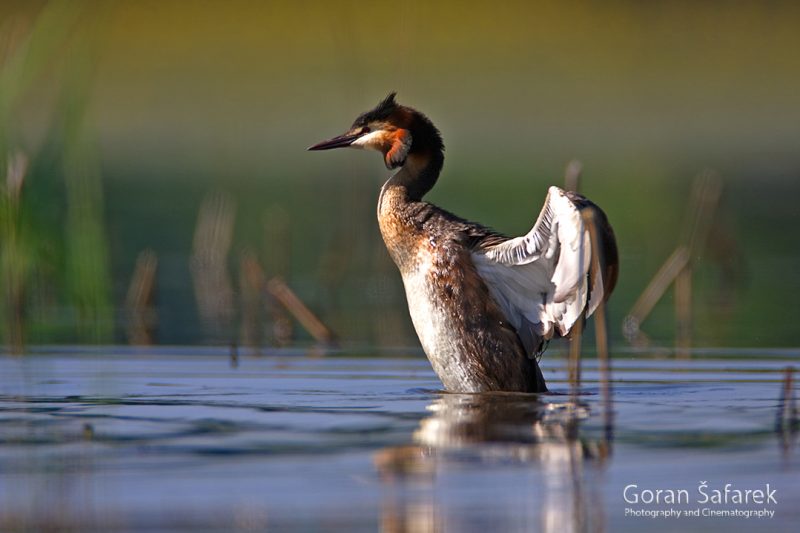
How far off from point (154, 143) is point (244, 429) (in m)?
39.2

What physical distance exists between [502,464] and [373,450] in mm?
617

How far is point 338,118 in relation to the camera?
127ft

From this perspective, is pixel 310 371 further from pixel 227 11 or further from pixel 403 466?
pixel 227 11

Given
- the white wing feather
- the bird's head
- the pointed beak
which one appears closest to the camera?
the white wing feather

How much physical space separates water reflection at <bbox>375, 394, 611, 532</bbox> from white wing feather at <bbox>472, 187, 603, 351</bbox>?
0.60 metres

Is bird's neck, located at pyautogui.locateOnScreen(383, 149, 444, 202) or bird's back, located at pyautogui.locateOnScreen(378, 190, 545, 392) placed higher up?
bird's neck, located at pyautogui.locateOnScreen(383, 149, 444, 202)

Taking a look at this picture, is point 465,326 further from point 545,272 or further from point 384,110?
point 384,110

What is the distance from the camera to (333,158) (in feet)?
118

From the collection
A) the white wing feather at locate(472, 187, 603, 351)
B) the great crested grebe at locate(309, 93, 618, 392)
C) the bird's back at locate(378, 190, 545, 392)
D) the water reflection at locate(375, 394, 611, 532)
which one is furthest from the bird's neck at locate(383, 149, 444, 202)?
the water reflection at locate(375, 394, 611, 532)

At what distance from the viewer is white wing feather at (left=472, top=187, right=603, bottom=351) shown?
858 centimetres

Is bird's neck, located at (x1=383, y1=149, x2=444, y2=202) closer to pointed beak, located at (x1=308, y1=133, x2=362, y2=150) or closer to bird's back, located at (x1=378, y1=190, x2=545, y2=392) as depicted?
pointed beak, located at (x1=308, y1=133, x2=362, y2=150)

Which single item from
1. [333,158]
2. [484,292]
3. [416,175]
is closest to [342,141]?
[416,175]

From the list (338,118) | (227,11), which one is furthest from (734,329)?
(227,11)

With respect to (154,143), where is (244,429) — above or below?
below
